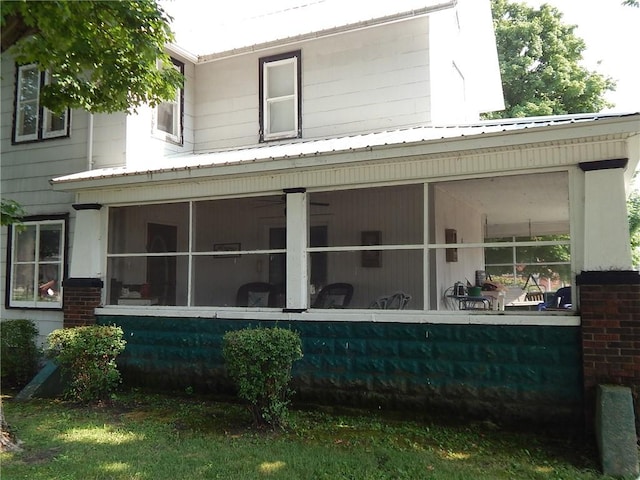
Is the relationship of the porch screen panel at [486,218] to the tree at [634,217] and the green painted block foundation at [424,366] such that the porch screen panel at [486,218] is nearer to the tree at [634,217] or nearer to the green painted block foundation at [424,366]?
the green painted block foundation at [424,366]

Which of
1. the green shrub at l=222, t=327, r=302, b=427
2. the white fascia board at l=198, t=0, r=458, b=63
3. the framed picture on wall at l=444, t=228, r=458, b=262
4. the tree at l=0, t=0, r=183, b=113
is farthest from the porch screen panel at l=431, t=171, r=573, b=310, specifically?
the tree at l=0, t=0, r=183, b=113

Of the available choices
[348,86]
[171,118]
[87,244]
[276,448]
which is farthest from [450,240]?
[87,244]

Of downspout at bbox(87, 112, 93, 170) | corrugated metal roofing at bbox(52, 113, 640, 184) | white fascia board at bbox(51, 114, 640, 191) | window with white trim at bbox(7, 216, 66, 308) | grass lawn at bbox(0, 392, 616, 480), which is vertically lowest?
grass lawn at bbox(0, 392, 616, 480)

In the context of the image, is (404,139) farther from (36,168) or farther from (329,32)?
(36,168)

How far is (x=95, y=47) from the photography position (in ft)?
20.2

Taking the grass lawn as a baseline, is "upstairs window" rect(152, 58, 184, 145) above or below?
above

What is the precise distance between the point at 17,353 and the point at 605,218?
27.9ft

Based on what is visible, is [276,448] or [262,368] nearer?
[276,448]

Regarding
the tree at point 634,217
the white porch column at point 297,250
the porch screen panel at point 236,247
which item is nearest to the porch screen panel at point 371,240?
the porch screen panel at point 236,247

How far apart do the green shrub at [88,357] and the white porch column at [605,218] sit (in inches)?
224

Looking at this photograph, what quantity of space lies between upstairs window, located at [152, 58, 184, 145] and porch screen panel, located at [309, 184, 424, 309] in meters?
2.80

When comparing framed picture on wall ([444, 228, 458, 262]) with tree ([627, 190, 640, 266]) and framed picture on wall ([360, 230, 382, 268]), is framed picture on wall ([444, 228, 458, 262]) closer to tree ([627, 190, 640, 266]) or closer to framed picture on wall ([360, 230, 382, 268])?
framed picture on wall ([360, 230, 382, 268])

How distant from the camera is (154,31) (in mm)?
6465

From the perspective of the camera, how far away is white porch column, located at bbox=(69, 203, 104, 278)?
7.80 m
